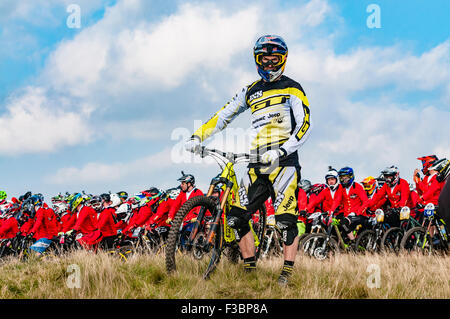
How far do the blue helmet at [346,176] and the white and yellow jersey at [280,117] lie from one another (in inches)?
294

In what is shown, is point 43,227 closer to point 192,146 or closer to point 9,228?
point 9,228

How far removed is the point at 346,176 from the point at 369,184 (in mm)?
1584

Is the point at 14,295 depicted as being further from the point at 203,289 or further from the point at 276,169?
the point at 276,169

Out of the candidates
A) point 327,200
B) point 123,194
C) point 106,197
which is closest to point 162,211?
point 106,197

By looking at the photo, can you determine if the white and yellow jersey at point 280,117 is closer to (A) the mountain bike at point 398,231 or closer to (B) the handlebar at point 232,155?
(B) the handlebar at point 232,155

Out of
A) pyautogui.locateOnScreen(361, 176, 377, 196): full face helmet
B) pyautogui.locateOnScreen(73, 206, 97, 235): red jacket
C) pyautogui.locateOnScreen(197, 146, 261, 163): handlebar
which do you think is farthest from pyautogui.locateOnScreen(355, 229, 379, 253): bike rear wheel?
pyautogui.locateOnScreen(73, 206, 97, 235): red jacket

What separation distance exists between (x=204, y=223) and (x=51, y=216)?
1193cm

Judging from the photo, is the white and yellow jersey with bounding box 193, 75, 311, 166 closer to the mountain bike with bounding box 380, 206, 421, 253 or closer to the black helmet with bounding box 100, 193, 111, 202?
the mountain bike with bounding box 380, 206, 421, 253

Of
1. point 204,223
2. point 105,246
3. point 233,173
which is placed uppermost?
point 233,173

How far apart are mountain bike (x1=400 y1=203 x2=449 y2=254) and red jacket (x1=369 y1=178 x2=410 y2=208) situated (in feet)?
3.65

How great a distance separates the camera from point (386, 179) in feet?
38.5

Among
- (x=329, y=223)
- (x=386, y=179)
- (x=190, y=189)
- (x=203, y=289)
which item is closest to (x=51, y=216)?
(x=190, y=189)

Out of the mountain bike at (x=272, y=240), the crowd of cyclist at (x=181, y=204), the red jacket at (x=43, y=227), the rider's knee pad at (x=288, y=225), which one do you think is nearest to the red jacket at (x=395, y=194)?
the crowd of cyclist at (x=181, y=204)
